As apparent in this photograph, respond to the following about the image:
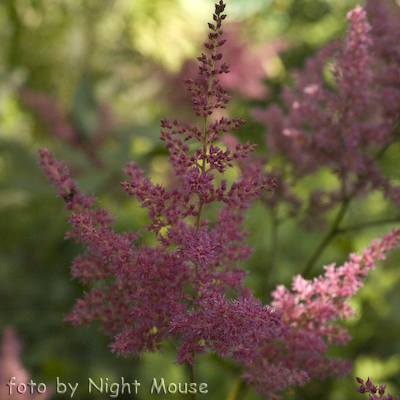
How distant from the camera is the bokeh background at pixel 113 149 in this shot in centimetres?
173

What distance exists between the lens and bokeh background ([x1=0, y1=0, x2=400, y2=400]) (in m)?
1.73

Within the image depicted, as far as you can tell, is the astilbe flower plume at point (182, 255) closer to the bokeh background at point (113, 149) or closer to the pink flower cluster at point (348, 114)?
the bokeh background at point (113, 149)

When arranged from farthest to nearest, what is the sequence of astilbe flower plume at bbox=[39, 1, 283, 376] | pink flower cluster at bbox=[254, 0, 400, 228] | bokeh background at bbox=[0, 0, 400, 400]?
bokeh background at bbox=[0, 0, 400, 400] < pink flower cluster at bbox=[254, 0, 400, 228] < astilbe flower plume at bbox=[39, 1, 283, 376]

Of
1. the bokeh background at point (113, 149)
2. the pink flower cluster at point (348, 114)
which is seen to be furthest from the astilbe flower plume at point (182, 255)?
the pink flower cluster at point (348, 114)

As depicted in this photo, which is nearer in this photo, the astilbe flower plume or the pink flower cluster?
the astilbe flower plume

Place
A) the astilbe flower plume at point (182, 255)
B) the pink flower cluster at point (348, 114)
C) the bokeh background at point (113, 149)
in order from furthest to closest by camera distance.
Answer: the bokeh background at point (113, 149) → the pink flower cluster at point (348, 114) → the astilbe flower plume at point (182, 255)

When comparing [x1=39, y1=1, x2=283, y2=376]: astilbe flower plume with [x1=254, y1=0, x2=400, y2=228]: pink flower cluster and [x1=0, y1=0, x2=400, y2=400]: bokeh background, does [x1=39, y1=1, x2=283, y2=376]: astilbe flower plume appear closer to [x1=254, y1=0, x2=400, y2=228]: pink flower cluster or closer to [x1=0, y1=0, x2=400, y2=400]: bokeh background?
[x1=0, y1=0, x2=400, y2=400]: bokeh background

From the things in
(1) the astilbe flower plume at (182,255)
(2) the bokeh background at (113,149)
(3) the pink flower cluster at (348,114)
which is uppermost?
(2) the bokeh background at (113,149)

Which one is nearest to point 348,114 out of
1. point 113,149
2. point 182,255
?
point 182,255

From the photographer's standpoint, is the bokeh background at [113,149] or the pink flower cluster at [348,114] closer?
the pink flower cluster at [348,114]

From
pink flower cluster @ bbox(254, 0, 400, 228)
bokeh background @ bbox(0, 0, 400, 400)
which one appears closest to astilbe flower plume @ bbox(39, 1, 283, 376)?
bokeh background @ bbox(0, 0, 400, 400)

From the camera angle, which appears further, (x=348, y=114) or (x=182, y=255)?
(x=348, y=114)

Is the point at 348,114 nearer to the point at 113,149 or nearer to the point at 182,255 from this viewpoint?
the point at 182,255

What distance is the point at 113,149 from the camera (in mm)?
1979
